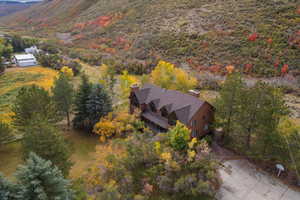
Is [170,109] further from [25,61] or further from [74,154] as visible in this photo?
[25,61]

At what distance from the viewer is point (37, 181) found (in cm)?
1127

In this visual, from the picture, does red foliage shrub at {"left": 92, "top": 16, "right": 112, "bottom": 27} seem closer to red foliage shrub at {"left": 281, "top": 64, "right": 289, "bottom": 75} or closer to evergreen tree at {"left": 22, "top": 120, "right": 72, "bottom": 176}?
red foliage shrub at {"left": 281, "top": 64, "right": 289, "bottom": 75}

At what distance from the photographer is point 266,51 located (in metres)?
46.0

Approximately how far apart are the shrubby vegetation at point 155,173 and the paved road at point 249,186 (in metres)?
1.34

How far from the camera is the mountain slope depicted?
1827 inches

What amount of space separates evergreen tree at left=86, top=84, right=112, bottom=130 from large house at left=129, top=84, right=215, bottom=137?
3473 mm

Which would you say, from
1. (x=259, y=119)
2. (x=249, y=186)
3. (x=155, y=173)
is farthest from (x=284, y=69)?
(x=155, y=173)

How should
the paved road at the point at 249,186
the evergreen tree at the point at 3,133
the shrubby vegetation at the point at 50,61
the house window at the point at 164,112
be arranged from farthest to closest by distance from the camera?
the shrubby vegetation at the point at 50,61
the house window at the point at 164,112
the evergreen tree at the point at 3,133
the paved road at the point at 249,186

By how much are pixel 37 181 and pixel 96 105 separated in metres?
15.2

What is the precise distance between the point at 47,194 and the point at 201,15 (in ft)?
213

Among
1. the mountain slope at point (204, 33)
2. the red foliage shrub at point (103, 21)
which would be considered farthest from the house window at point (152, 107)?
the red foliage shrub at point (103, 21)

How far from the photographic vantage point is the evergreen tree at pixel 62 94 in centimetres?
2675

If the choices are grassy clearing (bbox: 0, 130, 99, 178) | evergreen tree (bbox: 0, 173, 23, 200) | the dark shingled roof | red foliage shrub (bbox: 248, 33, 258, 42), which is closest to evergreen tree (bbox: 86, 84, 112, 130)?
grassy clearing (bbox: 0, 130, 99, 178)

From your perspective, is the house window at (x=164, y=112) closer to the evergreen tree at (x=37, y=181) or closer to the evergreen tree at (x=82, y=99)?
the evergreen tree at (x=82, y=99)
